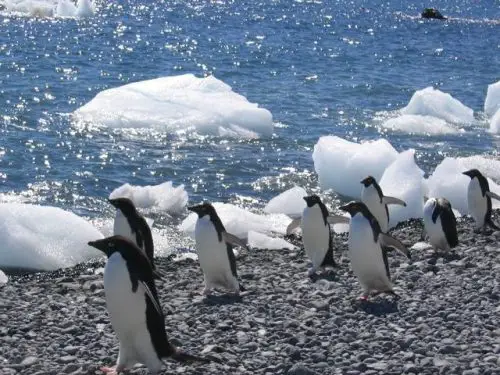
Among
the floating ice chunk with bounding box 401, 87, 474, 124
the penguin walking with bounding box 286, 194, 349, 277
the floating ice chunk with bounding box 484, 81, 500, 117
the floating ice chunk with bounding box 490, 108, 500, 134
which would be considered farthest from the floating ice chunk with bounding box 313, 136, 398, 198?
the floating ice chunk with bounding box 484, 81, 500, 117

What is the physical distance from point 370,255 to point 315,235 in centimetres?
122

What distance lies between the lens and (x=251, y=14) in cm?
4566

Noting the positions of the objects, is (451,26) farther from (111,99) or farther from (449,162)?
(449,162)

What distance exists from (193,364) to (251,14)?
40.5m

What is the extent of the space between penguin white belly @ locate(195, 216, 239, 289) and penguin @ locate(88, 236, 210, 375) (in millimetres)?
2084

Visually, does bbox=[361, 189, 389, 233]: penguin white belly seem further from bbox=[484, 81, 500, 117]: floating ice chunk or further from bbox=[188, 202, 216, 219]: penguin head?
bbox=[484, 81, 500, 117]: floating ice chunk

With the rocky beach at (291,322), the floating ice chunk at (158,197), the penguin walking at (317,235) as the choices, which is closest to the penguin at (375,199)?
the rocky beach at (291,322)

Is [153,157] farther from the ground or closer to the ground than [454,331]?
closer to the ground

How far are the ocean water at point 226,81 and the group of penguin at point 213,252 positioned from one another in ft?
8.32

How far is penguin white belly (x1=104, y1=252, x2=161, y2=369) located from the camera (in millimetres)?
5949

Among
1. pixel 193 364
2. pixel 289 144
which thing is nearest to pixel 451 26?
pixel 289 144

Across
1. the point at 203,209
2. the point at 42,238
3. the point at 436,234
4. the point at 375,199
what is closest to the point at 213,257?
the point at 203,209

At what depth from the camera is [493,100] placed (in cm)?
2128

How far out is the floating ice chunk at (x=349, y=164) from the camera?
46.3 ft
